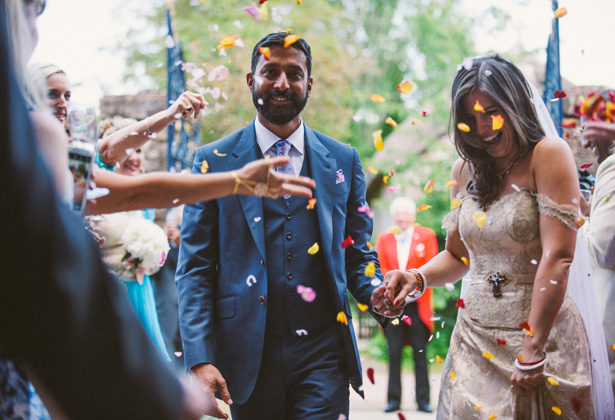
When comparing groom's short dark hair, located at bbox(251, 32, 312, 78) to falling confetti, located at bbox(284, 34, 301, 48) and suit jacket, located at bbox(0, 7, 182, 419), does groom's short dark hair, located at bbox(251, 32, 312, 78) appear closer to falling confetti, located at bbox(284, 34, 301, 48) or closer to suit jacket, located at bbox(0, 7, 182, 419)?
falling confetti, located at bbox(284, 34, 301, 48)

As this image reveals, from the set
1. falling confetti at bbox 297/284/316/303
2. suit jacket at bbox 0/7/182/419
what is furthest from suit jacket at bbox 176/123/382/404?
suit jacket at bbox 0/7/182/419

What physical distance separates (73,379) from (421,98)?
12.7m

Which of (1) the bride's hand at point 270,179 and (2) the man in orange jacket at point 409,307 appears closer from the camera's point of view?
(1) the bride's hand at point 270,179

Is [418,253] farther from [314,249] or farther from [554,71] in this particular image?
[314,249]

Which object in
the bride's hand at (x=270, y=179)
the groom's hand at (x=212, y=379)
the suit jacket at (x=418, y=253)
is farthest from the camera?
the suit jacket at (x=418, y=253)

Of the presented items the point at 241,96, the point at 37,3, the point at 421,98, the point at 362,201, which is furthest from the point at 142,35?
the point at 37,3

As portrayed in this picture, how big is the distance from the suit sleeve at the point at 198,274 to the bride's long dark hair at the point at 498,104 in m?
1.22

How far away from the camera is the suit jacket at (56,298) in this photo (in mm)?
699

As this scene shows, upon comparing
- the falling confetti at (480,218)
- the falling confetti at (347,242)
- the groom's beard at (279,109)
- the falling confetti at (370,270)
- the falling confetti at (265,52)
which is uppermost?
the falling confetti at (265,52)

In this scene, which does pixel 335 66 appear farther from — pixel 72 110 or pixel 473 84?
pixel 72 110

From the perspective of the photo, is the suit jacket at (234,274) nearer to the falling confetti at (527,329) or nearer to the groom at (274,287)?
the groom at (274,287)

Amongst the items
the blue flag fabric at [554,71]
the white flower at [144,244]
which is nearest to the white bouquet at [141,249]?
the white flower at [144,244]

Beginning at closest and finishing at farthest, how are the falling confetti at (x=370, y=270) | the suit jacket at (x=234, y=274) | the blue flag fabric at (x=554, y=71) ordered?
1. the suit jacket at (x=234, y=274)
2. the falling confetti at (x=370, y=270)
3. the blue flag fabric at (x=554, y=71)

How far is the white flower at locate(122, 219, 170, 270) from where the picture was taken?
14.8 ft
